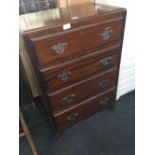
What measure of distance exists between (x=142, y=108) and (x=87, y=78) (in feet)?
2.09

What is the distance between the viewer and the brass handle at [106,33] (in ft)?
3.54

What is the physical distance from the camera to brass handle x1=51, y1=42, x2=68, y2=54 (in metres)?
0.94

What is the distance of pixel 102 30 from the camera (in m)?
1.07

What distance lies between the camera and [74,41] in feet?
3.26

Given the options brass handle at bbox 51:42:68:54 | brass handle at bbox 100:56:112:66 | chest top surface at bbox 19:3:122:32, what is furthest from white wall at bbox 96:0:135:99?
brass handle at bbox 51:42:68:54

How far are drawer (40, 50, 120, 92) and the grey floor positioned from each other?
597 mm

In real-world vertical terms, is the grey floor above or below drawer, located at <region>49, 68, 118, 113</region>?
below

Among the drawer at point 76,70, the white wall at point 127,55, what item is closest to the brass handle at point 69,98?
the drawer at point 76,70

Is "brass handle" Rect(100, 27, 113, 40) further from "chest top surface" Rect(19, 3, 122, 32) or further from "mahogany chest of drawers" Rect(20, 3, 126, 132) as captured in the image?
"chest top surface" Rect(19, 3, 122, 32)

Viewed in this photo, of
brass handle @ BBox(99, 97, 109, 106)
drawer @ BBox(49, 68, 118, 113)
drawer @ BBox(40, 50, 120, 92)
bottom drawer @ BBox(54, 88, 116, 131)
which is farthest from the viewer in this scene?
brass handle @ BBox(99, 97, 109, 106)

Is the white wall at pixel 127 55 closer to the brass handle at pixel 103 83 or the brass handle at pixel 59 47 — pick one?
the brass handle at pixel 103 83

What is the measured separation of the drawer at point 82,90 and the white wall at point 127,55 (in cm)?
30
